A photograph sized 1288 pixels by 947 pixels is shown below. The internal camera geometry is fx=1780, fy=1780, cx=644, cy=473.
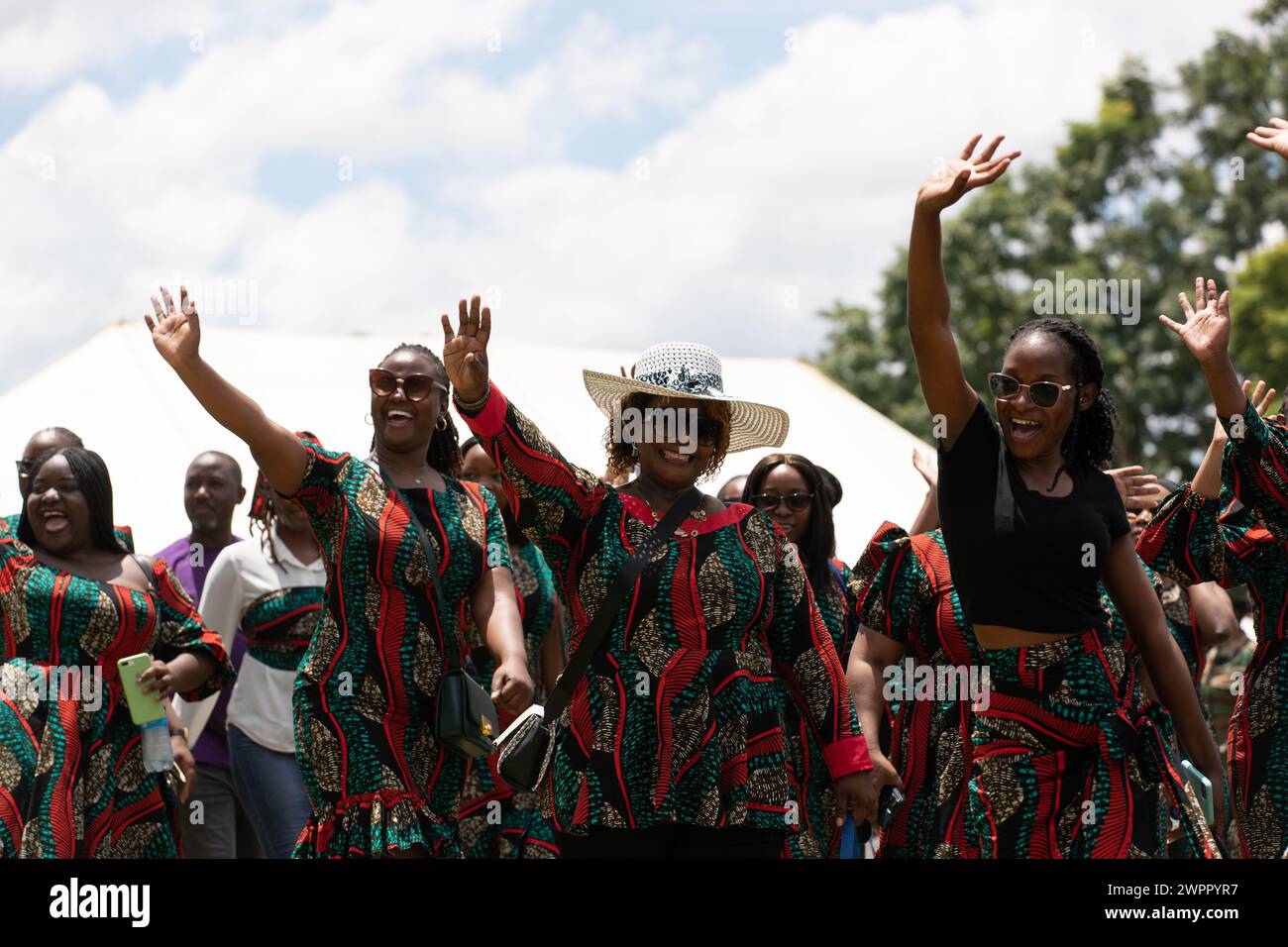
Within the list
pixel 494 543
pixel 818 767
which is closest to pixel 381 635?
pixel 494 543

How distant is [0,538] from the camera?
6848mm

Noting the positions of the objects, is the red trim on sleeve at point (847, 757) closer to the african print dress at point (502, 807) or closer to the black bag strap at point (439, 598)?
the african print dress at point (502, 807)

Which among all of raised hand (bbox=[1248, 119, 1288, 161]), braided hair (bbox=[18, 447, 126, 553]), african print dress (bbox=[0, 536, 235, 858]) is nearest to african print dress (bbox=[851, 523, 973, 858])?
raised hand (bbox=[1248, 119, 1288, 161])

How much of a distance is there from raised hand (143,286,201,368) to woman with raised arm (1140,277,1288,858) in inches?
113

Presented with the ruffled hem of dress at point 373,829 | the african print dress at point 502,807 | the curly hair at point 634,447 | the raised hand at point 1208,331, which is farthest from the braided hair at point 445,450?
the raised hand at point 1208,331

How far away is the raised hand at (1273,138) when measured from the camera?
5.21 meters

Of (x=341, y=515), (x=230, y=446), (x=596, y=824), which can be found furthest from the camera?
(x=230, y=446)

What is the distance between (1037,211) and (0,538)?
1187 inches

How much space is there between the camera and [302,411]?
1509 centimetres

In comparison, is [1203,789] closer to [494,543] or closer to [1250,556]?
[1250,556]
